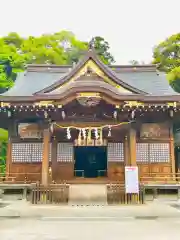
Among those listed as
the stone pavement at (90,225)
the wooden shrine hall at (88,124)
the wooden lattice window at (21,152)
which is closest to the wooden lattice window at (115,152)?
the wooden shrine hall at (88,124)

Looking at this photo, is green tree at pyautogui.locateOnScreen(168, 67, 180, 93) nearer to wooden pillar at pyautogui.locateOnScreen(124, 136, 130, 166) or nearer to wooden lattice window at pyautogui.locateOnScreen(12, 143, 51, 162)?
wooden pillar at pyautogui.locateOnScreen(124, 136, 130, 166)

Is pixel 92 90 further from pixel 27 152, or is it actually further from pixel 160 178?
pixel 160 178

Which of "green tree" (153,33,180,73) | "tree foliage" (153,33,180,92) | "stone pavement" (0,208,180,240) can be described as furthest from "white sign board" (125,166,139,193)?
"green tree" (153,33,180,73)

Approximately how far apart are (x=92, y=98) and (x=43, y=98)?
247 cm

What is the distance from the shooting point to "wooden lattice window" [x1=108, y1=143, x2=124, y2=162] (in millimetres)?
17891

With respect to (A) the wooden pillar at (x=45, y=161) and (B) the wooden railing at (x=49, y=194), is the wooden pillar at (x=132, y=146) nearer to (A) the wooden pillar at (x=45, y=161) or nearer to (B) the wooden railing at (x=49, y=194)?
(B) the wooden railing at (x=49, y=194)

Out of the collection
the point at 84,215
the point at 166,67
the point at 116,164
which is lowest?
the point at 84,215

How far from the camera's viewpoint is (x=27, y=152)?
17.8 m

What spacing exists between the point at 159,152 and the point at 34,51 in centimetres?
2965

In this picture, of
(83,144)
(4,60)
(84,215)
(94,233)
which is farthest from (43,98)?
(4,60)

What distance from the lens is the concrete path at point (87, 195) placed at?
47.2 ft

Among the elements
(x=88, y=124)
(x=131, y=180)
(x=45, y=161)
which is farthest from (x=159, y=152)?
(x=45, y=161)

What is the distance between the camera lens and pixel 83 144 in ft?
56.6

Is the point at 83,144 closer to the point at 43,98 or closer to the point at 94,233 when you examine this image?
the point at 43,98
